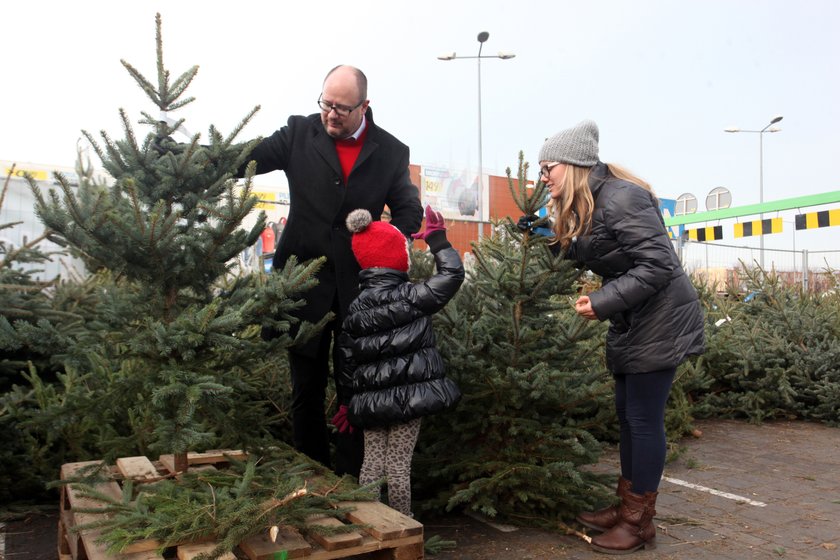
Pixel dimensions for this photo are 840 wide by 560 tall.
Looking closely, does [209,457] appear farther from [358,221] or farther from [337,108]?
[337,108]

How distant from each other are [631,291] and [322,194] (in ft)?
5.41

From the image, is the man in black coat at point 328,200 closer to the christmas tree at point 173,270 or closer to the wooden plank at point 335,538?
the christmas tree at point 173,270

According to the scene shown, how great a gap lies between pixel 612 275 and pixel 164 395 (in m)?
2.14

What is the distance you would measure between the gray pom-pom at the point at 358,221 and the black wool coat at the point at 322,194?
0.28 m

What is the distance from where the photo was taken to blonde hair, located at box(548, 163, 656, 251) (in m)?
3.26

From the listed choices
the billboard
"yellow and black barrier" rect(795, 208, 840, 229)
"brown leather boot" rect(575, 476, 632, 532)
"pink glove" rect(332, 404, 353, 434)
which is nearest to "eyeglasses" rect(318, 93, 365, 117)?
"pink glove" rect(332, 404, 353, 434)

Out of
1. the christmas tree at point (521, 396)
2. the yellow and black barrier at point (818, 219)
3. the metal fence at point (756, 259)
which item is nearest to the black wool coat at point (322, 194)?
the christmas tree at point (521, 396)

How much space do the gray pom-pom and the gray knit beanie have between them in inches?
36.7

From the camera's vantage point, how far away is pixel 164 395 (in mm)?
2475

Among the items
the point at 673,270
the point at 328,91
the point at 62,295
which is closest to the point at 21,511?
the point at 62,295

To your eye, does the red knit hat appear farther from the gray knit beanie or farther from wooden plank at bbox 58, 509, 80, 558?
wooden plank at bbox 58, 509, 80, 558

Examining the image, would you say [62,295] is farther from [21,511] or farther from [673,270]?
[673,270]

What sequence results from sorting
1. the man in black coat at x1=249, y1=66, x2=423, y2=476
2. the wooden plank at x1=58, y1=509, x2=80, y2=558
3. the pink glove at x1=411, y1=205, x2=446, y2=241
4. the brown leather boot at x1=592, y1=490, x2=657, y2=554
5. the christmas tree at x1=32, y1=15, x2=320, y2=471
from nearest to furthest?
the christmas tree at x1=32, y1=15, x2=320, y2=471, the wooden plank at x1=58, y1=509, x2=80, y2=558, the pink glove at x1=411, y1=205, x2=446, y2=241, the brown leather boot at x1=592, y1=490, x2=657, y2=554, the man in black coat at x1=249, y1=66, x2=423, y2=476

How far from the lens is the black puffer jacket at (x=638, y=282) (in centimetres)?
308
